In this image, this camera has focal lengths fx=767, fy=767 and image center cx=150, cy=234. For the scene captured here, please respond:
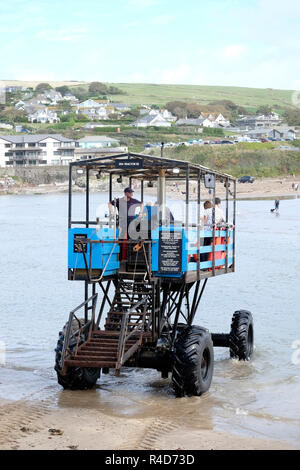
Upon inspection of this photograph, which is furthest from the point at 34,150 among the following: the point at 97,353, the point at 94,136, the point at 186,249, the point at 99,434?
the point at 99,434

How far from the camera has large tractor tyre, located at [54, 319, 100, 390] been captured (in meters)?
12.1

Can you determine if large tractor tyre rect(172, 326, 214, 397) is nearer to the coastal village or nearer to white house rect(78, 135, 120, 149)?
the coastal village

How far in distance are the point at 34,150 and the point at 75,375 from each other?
14043 cm

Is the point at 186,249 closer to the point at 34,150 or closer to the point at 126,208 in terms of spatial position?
the point at 126,208

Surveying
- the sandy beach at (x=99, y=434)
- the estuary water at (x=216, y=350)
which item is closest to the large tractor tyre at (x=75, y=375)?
the estuary water at (x=216, y=350)

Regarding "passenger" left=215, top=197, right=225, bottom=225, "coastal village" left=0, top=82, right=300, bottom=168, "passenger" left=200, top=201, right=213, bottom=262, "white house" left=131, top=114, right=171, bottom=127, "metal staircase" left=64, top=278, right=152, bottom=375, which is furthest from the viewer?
"white house" left=131, top=114, right=171, bottom=127

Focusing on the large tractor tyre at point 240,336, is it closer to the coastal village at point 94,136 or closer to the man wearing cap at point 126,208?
the man wearing cap at point 126,208

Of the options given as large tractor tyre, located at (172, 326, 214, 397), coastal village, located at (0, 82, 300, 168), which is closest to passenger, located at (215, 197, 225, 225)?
large tractor tyre, located at (172, 326, 214, 397)

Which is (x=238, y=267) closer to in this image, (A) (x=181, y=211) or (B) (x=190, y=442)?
(A) (x=181, y=211)

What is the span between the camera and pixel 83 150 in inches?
5773

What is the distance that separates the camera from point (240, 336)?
14.9 m

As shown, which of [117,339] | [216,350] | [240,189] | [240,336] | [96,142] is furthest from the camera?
[96,142]

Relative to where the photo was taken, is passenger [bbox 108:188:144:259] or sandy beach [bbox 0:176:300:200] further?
sandy beach [bbox 0:176:300:200]

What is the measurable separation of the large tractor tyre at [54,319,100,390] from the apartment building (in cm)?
13912
